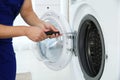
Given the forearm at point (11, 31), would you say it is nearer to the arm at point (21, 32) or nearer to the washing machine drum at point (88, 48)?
the arm at point (21, 32)

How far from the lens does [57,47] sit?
171cm

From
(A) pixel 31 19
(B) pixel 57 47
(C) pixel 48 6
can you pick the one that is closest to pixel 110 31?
(A) pixel 31 19

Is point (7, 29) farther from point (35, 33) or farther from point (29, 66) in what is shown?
point (29, 66)

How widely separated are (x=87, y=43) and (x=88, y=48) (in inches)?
1.2

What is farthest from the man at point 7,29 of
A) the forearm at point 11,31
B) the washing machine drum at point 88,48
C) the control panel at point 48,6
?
the control panel at point 48,6

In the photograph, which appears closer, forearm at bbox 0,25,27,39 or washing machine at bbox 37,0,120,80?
forearm at bbox 0,25,27,39

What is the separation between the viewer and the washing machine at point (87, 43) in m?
1.11

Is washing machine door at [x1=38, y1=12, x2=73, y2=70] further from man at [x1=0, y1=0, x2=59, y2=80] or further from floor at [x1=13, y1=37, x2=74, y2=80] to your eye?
man at [x1=0, y1=0, x2=59, y2=80]

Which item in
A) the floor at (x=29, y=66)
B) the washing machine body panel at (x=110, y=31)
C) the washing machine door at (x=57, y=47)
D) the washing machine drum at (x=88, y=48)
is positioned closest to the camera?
the washing machine body panel at (x=110, y=31)

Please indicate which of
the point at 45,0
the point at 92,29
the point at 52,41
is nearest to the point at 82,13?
the point at 92,29

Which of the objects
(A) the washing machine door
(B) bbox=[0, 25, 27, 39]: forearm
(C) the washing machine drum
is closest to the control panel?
(A) the washing machine door

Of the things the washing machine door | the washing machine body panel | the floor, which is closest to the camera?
the washing machine body panel

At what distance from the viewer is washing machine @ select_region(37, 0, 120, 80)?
111 cm

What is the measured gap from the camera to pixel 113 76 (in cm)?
111
